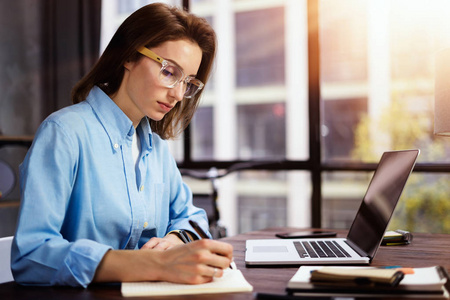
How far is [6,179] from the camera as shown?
3.32 m

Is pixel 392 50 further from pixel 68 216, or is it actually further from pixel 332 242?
pixel 68 216

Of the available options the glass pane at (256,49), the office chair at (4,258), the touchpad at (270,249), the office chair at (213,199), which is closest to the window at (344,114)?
the glass pane at (256,49)

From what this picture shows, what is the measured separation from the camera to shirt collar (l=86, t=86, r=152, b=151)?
130cm

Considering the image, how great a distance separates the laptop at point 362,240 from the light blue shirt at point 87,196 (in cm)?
28

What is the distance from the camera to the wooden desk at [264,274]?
35.5 inches

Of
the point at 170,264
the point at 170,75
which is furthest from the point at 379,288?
the point at 170,75

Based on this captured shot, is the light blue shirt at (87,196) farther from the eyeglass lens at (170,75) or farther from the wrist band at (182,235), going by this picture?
the eyeglass lens at (170,75)

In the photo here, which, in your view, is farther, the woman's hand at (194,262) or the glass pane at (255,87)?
the glass pane at (255,87)

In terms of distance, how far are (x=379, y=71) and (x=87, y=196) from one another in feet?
9.87

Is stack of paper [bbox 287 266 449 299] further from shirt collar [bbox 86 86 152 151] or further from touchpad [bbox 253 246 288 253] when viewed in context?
shirt collar [bbox 86 86 152 151]

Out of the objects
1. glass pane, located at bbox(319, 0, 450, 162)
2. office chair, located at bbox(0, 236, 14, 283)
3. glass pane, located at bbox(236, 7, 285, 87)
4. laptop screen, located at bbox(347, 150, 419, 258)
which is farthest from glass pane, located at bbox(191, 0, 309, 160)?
office chair, located at bbox(0, 236, 14, 283)

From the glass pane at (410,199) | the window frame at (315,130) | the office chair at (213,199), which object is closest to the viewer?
the office chair at (213,199)

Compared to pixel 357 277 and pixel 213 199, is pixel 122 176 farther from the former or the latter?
pixel 213 199

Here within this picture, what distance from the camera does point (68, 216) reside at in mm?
1196
